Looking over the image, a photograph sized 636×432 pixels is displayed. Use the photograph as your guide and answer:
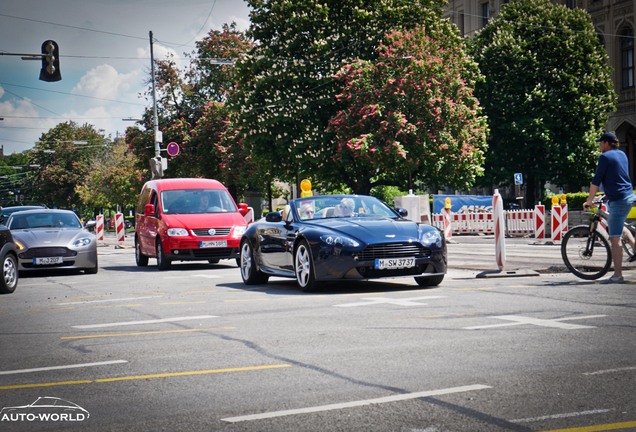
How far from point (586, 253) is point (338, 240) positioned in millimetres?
3609

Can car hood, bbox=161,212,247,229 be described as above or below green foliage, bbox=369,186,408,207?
below

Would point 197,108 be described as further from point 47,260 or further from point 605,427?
point 605,427

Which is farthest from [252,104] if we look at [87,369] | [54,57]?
[87,369]

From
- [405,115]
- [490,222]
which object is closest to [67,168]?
[405,115]

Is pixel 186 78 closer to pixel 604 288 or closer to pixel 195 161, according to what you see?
pixel 195 161

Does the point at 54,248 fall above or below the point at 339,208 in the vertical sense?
below

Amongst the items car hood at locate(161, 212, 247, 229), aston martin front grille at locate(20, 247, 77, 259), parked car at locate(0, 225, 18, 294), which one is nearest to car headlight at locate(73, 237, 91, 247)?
aston martin front grille at locate(20, 247, 77, 259)

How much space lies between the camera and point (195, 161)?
6550 centimetres

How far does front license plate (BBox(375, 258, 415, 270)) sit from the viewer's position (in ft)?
41.6

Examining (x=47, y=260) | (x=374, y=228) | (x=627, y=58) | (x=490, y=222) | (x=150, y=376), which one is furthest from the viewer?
(x=627, y=58)

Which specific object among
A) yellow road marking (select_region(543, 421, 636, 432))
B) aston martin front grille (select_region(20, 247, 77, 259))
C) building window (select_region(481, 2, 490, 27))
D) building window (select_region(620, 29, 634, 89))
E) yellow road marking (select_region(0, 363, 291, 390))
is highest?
building window (select_region(481, 2, 490, 27))

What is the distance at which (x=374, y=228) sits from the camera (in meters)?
13.0

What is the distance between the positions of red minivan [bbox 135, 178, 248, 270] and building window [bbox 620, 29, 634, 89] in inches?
1527

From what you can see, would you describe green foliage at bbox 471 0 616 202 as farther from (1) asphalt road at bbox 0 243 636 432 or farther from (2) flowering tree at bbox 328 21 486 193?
(1) asphalt road at bbox 0 243 636 432
